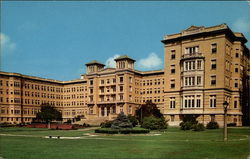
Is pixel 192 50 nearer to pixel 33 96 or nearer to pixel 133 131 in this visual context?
pixel 133 131

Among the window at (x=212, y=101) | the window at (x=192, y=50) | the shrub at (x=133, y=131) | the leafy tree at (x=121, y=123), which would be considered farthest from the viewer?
the window at (x=192, y=50)

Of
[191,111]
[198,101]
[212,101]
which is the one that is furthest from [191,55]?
[191,111]

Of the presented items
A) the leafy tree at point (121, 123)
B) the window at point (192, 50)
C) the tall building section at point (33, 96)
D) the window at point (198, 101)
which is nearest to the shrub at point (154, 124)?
the leafy tree at point (121, 123)

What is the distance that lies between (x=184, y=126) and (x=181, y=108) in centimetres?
1198

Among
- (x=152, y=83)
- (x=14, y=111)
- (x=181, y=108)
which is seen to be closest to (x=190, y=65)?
(x=181, y=108)

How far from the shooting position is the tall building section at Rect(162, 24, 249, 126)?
50.8 m

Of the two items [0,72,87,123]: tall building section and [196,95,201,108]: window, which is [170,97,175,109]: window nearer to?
[196,95,201,108]: window

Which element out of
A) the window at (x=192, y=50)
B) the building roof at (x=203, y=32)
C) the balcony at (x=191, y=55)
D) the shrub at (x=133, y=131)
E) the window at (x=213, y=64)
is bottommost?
the shrub at (x=133, y=131)

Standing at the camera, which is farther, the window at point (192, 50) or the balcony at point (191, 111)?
the window at point (192, 50)

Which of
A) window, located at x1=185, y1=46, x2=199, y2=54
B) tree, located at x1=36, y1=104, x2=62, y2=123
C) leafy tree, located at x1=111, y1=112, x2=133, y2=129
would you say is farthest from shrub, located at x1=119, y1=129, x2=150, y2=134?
tree, located at x1=36, y1=104, x2=62, y2=123

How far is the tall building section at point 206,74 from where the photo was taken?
5081 centimetres

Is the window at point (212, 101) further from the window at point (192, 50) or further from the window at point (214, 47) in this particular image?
the window at point (192, 50)

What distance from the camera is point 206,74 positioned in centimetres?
5228

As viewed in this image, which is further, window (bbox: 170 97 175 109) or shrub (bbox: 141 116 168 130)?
window (bbox: 170 97 175 109)
